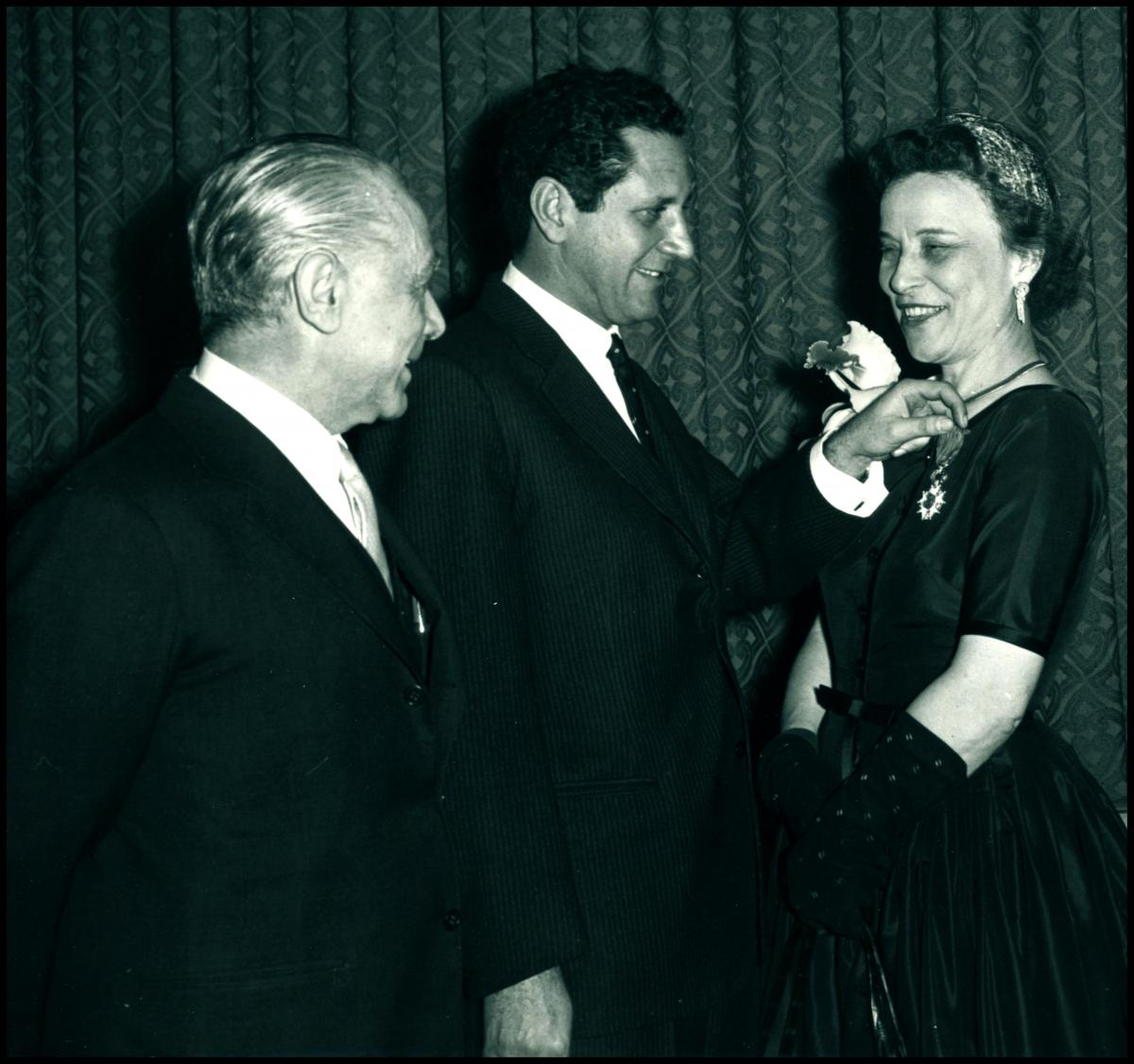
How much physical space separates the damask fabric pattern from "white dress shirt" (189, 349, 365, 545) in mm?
1546

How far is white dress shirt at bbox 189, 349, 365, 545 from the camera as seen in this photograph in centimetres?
116

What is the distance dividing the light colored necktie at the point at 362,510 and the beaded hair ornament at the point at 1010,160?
98cm

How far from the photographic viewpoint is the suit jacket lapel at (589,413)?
1516 millimetres

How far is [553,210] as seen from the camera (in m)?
1.65

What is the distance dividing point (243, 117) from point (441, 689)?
78.0 inches

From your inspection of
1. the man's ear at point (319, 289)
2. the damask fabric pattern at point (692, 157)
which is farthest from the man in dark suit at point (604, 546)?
the damask fabric pattern at point (692, 157)

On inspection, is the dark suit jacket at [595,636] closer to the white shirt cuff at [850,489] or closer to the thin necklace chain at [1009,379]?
the white shirt cuff at [850,489]

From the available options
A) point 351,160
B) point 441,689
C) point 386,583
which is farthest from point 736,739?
point 351,160

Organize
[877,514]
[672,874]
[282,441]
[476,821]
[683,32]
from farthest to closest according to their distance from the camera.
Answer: [683,32]
[877,514]
[672,874]
[476,821]
[282,441]

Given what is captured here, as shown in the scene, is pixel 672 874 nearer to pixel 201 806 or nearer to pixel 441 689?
pixel 441 689

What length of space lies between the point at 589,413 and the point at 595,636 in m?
0.29

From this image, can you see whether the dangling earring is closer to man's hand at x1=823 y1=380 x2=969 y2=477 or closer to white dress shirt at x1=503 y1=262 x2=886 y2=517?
man's hand at x1=823 y1=380 x2=969 y2=477

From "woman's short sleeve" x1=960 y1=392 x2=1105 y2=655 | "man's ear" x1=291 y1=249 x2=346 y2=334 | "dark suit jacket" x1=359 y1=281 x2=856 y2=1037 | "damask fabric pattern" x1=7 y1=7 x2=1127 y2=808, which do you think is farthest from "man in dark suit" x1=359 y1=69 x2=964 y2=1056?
"damask fabric pattern" x1=7 y1=7 x2=1127 y2=808

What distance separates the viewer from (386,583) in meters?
1.18
